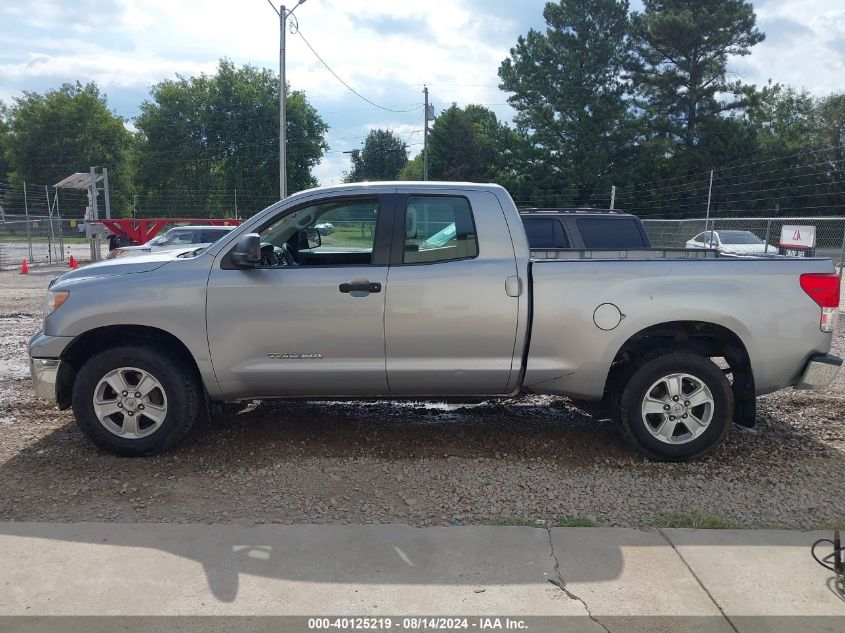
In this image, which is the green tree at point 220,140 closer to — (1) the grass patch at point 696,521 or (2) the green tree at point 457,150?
(2) the green tree at point 457,150

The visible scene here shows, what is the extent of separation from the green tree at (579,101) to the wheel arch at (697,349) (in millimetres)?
36573

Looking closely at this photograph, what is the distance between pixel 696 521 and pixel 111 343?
13.3 ft

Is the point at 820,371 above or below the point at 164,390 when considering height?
above

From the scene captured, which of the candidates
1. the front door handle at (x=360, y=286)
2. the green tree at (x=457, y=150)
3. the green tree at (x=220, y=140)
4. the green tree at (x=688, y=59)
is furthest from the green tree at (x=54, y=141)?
the front door handle at (x=360, y=286)

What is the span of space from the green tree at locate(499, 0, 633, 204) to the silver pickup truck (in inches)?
1447

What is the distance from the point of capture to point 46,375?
4.77m

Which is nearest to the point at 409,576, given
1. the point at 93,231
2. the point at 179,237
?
the point at 179,237

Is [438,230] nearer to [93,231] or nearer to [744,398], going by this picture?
[744,398]

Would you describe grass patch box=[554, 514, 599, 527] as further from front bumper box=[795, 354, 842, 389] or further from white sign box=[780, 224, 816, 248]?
white sign box=[780, 224, 816, 248]

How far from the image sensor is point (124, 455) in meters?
4.81

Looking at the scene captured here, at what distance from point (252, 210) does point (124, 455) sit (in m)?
43.5

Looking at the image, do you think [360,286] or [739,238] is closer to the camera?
[360,286]

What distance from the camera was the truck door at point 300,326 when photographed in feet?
15.4

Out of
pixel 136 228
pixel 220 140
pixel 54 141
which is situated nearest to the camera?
pixel 136 228
